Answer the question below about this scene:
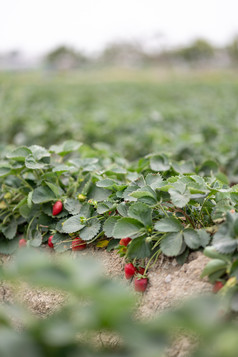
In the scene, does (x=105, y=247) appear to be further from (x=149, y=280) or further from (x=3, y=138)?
(x=3, y=138)

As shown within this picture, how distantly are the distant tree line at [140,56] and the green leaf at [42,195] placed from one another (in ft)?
184

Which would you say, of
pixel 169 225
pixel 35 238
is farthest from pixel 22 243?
pixel 169 225

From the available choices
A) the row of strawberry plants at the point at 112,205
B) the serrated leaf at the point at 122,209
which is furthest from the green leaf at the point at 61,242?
the serrated leaf at the point at 122,209

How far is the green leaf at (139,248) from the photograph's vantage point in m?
1.54

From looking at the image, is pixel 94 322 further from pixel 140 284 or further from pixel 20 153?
pixel 20 153

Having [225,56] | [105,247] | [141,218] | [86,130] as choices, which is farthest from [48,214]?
[225,56]

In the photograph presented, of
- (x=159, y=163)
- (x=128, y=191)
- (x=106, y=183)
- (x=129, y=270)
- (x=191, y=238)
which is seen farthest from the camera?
(x=159, y=163)

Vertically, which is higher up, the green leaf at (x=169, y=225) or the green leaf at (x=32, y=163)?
the green leaf at (x=169, y=225)

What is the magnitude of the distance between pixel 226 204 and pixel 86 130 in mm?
3177

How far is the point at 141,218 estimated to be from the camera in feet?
5.04

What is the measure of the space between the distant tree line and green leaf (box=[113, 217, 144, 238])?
2221 inches

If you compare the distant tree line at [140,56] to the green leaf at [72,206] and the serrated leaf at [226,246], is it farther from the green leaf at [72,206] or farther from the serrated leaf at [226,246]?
the serrated leaf at [226,246]

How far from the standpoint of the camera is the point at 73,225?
1.83m

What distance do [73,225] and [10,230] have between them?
0.55 m
